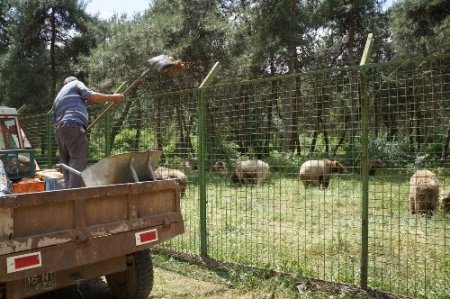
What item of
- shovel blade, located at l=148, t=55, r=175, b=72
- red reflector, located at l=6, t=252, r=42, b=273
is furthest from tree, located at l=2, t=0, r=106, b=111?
red reflector, located at l=6, t=252, r=42, b=273

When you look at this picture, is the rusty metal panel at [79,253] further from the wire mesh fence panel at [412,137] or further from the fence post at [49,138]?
the fence post at [49,138]

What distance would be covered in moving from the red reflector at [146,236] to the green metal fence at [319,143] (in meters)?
1.77

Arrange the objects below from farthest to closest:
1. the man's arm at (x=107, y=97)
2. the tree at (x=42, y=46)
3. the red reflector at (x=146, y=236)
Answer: the tree at (x=42, y=46), the man's arm at (x=107, y=97), the red reflector at (x=146, y=236)

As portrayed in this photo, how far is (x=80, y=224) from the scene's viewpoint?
3.82 meters

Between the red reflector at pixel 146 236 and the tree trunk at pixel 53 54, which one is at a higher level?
the tree trunk at pixel 53 54

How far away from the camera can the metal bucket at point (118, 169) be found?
172 inches

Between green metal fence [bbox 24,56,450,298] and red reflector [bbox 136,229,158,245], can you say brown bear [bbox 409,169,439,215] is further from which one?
red reflector [bbox 136,229,158,245]

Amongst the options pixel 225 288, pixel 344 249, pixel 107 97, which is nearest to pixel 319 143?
pixel 344 249

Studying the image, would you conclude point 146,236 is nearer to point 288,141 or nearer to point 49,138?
point 288,141

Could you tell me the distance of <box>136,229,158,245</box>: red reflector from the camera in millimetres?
4242

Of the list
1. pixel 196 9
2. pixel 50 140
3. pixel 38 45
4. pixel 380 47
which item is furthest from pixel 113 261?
pixel 38 45

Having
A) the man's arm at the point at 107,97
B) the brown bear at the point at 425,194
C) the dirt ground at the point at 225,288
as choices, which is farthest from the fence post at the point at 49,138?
the brown bear at the point at 425,194

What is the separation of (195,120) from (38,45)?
2066 centimetres

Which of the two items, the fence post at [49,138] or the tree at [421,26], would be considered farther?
the tree at [421,26]
